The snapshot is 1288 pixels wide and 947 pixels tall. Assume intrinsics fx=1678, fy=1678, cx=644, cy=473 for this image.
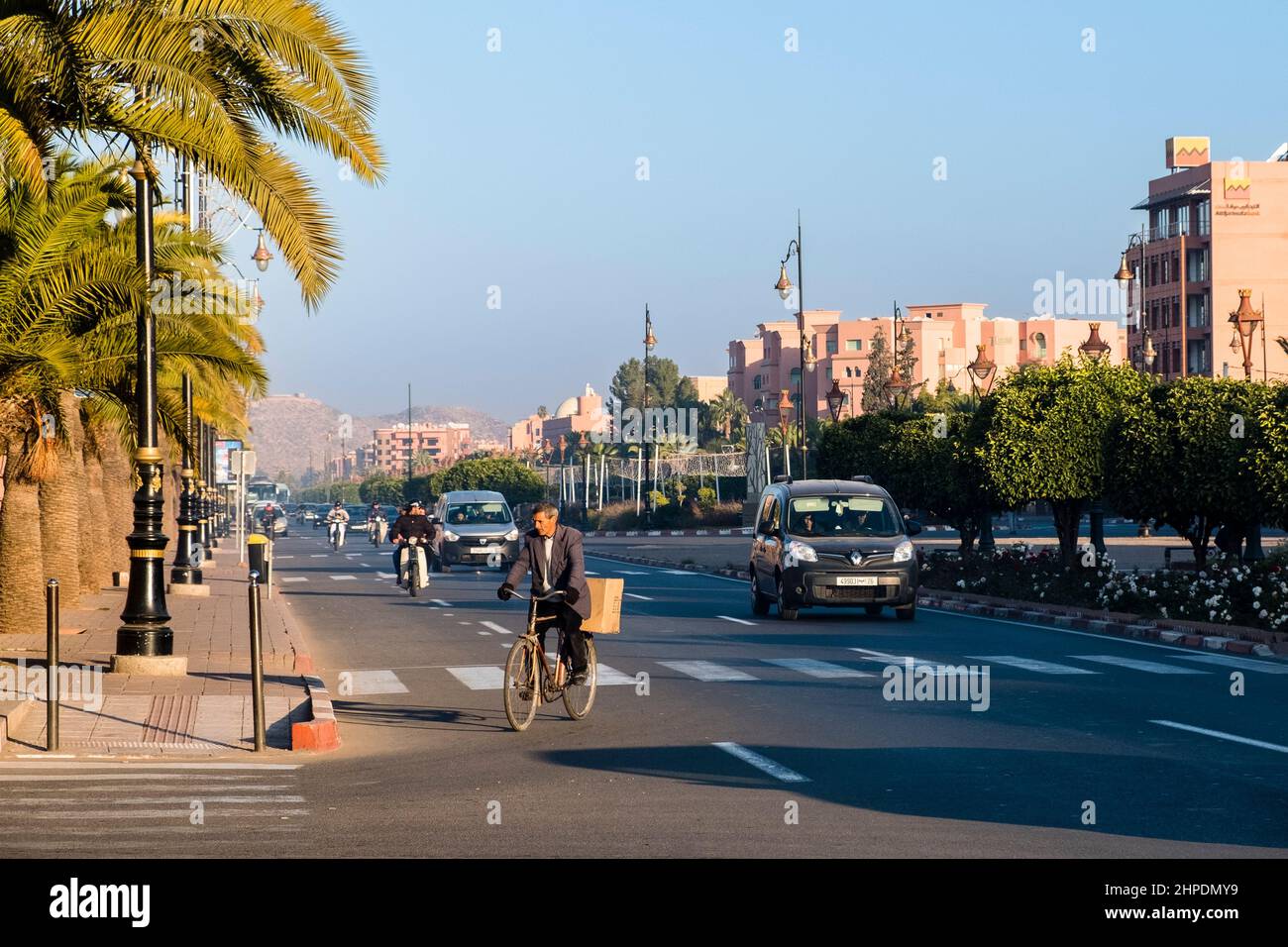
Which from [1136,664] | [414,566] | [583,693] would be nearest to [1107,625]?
[1136,664]

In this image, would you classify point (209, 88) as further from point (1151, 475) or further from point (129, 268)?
point (1151, 475)

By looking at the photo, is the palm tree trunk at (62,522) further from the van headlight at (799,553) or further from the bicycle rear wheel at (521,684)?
the bicycle rear wheel at (521,684)

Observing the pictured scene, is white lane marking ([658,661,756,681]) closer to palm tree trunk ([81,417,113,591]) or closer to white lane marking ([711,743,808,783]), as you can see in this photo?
white lane marking ([711,743,808,783])

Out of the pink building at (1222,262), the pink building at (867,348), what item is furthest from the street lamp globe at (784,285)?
the pink building at (867,348)

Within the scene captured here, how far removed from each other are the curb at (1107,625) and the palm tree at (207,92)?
36.7 feet

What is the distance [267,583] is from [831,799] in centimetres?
2161

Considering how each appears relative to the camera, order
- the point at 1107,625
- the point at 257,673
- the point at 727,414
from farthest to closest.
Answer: the point at 727,414
the point at 1107,625
the point at 257,673

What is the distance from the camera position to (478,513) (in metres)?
40.4

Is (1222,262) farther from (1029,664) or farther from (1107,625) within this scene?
(1029,664)

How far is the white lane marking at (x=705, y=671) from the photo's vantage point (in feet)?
54.1

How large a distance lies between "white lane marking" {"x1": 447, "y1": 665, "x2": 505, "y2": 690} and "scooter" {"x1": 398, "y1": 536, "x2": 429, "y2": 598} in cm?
1306

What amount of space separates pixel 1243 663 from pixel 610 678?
22.6 feet

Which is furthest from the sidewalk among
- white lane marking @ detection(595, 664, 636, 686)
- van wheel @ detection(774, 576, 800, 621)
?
van wheel @ detection(774, 576, 800, 621)
